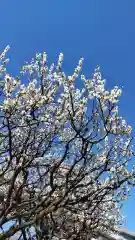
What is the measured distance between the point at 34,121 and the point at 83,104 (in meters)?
2.02

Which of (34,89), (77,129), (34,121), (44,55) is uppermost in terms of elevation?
(44,55)

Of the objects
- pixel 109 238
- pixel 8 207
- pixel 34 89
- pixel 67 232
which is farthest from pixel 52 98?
pixel 109 238

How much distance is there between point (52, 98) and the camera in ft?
37.8

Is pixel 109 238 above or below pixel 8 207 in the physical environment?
above

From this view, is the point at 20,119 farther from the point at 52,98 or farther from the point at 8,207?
the point at 8,207

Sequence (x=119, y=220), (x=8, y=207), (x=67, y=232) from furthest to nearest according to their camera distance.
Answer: (x=119, y=220), (x=67, y=232), (x=8, y=207)

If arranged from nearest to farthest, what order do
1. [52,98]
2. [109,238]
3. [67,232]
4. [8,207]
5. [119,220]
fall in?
[8,207] → [52,98] → [67,232] → [119,220] → [109,238]

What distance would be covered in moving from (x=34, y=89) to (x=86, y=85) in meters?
1.77

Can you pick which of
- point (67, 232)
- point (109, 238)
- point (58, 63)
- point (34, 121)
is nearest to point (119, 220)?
point (67, 232)

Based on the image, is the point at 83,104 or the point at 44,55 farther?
the point at 44,55

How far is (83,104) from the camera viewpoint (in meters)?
10.6

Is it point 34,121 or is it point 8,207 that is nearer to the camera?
point 8,207

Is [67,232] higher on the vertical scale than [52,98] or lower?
lower

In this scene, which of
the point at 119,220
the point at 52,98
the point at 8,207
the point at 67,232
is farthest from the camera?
the point at 119,220
